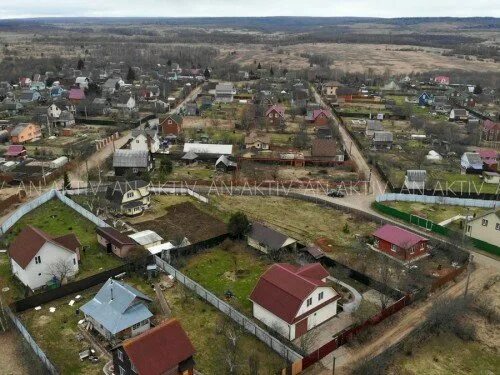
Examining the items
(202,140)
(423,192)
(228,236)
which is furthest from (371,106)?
(228,236)

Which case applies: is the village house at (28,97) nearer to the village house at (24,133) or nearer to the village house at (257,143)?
the village house at (24,133)

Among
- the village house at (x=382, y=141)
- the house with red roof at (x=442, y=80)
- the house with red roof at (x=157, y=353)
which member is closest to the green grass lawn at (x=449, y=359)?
the house with red roof at (x=157, y=353)

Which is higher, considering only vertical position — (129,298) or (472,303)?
(129,298)

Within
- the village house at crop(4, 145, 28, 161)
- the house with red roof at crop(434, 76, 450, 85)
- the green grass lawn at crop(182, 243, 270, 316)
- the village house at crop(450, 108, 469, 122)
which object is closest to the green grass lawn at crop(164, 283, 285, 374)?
the green grass lawn at crop(182, 243, 270, 316)

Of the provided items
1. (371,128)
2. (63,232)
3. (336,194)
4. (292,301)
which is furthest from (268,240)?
(371,128)

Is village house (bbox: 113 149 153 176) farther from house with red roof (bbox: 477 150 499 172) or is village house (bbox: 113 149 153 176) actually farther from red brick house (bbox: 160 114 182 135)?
house with red roof (bbox: 477 150 499 172)

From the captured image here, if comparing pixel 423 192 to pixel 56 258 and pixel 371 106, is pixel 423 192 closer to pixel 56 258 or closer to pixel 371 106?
pixel 56 258
